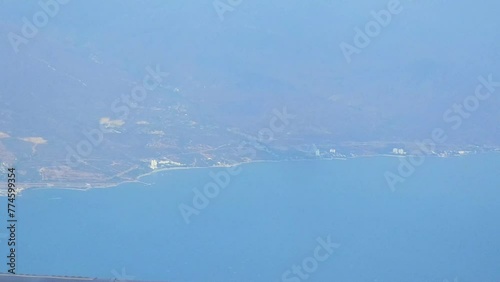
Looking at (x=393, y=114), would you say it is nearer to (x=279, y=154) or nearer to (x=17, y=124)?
(x=279, y=154)

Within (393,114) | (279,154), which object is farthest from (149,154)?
(393,114)

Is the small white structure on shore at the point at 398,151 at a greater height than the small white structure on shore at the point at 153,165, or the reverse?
the small white structure on shore at the point at 153,165

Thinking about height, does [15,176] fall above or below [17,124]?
below

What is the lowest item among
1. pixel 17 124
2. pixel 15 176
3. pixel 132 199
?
pixel 132 199

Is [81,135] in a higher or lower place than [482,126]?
higher

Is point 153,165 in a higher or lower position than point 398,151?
higher

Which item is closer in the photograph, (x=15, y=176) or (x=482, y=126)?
(x=482, y=126)

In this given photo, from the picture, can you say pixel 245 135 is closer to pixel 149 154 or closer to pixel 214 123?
pixel 214 123

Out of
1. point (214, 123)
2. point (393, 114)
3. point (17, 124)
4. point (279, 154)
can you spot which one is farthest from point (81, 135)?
point (393, 114)

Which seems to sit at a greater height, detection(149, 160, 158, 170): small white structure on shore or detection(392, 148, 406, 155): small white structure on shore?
detection(149, 160, 158, 170): small white structure on shore
